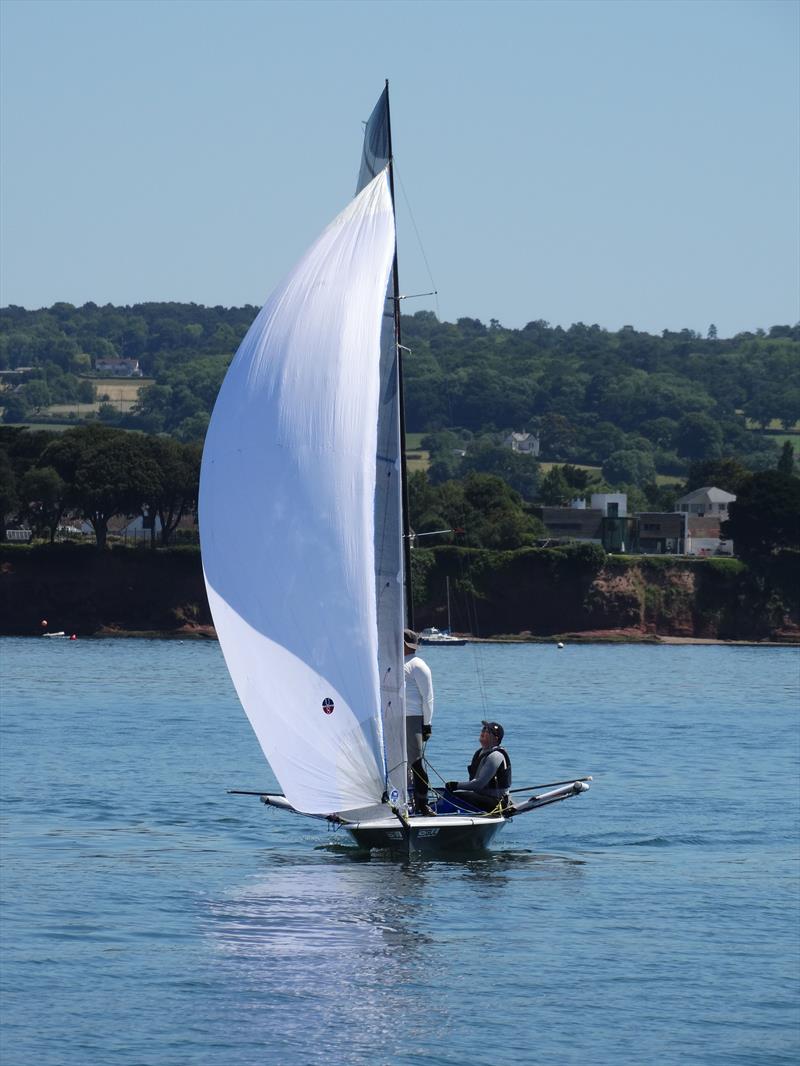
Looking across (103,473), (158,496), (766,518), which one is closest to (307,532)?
(103,473)

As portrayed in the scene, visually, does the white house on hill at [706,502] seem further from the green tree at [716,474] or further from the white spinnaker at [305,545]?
the white spinnaker at [305,545]

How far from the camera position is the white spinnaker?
20234mm

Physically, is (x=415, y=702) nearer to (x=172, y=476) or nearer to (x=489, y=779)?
(x=489, y=779)

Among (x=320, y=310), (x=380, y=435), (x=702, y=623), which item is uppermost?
(x=320, y=310)

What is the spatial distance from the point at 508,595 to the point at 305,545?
298 feet

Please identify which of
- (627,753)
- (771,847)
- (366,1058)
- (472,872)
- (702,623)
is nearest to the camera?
(366,1058)

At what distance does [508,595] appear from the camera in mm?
110875

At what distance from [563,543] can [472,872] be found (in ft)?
323

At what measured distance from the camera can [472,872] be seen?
2231 cm

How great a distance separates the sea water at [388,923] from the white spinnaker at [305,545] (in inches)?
67.5

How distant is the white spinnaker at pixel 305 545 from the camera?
2023 centimetres

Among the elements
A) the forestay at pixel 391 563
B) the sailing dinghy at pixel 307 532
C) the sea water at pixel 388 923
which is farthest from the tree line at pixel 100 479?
the sailing dinghy at pixel 307 532

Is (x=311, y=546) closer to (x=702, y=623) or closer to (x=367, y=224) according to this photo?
(x=367, y=224)

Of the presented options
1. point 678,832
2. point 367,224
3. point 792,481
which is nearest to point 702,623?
point 792,481
